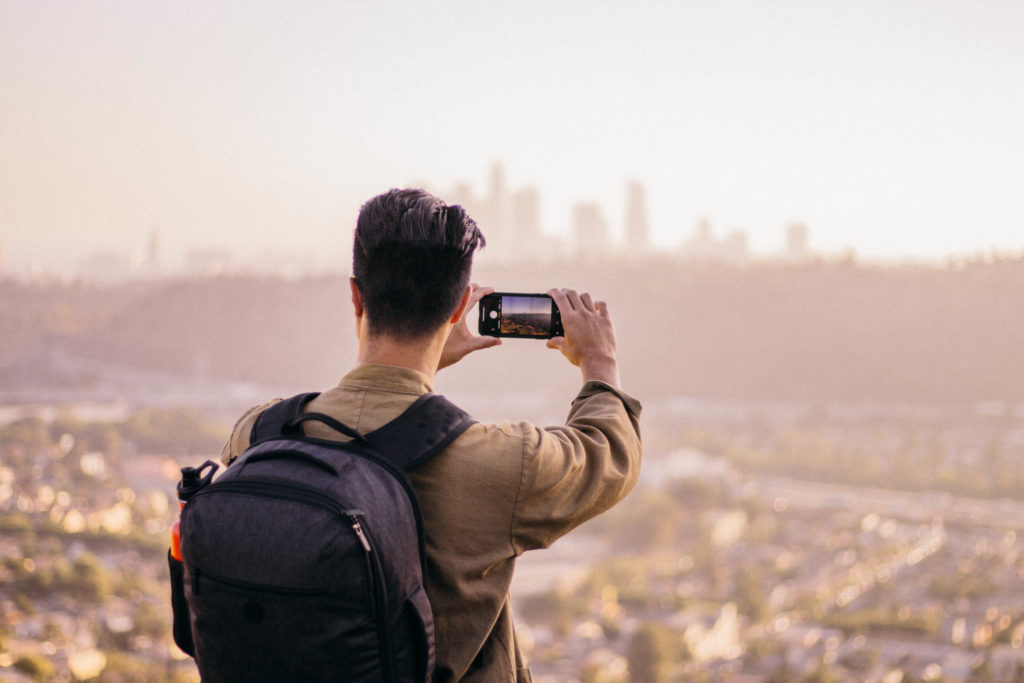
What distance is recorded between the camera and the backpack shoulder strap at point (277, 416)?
77 centimetres

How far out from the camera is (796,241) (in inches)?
878

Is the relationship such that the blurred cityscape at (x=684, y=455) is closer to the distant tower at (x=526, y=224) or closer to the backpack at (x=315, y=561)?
the distant tower at (x=526, y=224)

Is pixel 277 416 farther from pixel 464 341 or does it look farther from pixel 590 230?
pixel 590 230

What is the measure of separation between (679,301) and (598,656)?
16.8m

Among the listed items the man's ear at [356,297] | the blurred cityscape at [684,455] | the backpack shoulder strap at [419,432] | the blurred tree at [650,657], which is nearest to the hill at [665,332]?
the blurred cityscape at [684,455]

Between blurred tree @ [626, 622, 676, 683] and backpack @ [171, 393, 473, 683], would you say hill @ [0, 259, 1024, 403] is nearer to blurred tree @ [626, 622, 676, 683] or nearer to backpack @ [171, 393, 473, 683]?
blurred tree @ [626, 622, 676, 683]

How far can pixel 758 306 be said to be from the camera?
2153cm

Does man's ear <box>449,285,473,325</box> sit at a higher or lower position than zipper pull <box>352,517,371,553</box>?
higher

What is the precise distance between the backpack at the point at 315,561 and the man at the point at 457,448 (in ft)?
0.13

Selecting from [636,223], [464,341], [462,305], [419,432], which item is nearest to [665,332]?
[636,223]

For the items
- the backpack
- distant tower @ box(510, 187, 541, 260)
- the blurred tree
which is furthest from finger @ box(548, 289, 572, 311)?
distant tower @ box(510, 187, 541, 260)

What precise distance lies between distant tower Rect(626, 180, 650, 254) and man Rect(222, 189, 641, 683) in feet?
66.8

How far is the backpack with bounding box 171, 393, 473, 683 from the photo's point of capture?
673mm

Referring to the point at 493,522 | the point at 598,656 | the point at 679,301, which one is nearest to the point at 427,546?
the point at 493,522
